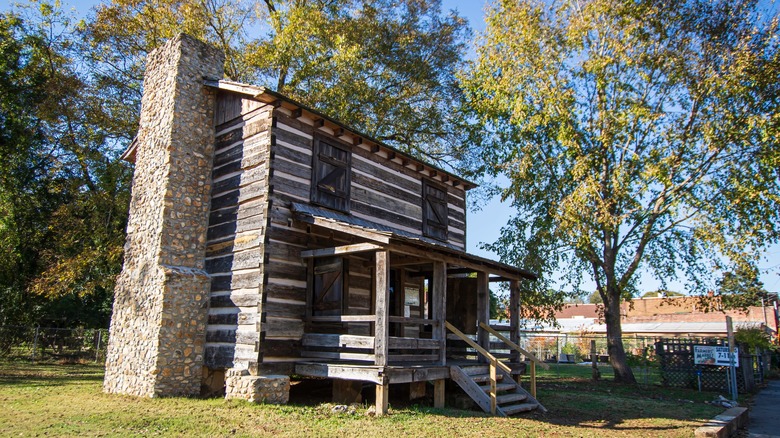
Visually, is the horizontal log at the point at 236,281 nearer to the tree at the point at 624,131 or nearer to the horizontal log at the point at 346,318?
the horizontal log at the point at 346,318

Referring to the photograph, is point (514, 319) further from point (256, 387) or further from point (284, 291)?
point (256, 387)

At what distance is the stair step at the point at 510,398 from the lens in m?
11.4

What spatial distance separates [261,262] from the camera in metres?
11.3

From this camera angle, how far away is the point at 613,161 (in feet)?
67.8

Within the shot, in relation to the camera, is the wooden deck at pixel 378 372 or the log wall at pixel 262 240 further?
the log wall at pixel 262 240

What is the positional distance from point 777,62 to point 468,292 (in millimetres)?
12600

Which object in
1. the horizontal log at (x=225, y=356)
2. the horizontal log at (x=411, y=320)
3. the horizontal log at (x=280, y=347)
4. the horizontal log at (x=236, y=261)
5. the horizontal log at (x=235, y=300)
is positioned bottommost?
the horizontal log at (x=225, y=356)

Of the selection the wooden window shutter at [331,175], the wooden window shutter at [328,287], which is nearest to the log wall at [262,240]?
the wooden window shutter at [331,175]

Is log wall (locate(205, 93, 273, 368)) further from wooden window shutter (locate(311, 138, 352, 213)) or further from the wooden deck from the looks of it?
wooden window shutter (locate(311, 138, 352, 213))

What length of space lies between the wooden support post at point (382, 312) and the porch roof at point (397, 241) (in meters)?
0.35

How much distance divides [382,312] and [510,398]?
3.63 metres

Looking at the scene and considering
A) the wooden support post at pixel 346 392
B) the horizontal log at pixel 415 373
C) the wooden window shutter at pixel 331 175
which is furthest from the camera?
the wooden window shutter at pixel 331 175

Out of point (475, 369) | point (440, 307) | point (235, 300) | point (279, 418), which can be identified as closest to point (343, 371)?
point (279, 418)

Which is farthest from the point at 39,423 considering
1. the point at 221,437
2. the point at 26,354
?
the point at 26,354
